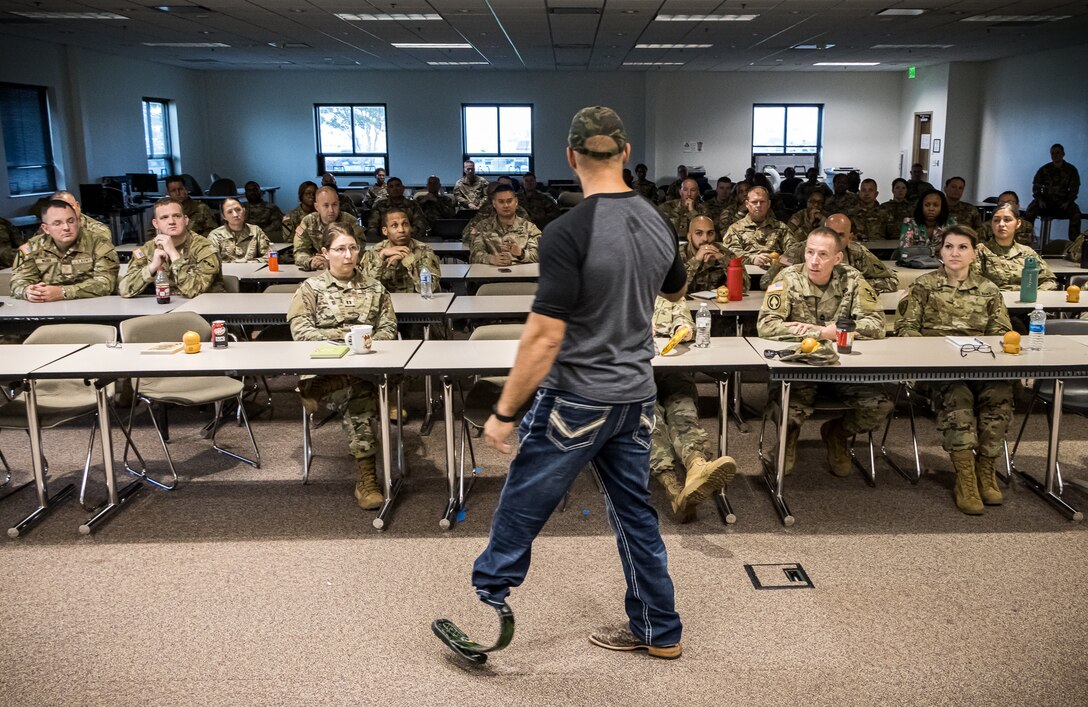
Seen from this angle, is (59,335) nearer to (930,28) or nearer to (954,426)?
(954,426)

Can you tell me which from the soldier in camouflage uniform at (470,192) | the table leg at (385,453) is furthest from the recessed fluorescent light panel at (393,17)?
the table leg at (385,453)

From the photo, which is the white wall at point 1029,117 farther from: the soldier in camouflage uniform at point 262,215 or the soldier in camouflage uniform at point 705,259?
the soldier in camouflage uniform at point 262,215

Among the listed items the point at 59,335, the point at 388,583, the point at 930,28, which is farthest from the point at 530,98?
the point at 388,583

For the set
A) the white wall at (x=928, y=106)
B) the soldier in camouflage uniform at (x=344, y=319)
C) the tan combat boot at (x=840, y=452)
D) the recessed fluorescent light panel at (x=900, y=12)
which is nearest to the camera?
the soldier in camouflage uniform at (x=344, y=319)

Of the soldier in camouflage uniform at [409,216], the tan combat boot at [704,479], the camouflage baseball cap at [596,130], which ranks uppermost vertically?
the camouflage baseball cap at [596,130]

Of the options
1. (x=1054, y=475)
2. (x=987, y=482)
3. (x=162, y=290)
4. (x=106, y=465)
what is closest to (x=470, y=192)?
(x=162, y=290)

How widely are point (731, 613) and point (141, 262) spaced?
446 centimetres

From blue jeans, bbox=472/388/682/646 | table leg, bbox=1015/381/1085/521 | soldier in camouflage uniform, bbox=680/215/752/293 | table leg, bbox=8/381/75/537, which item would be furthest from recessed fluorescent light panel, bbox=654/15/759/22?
blue jeans, bbox=472/388/682/646

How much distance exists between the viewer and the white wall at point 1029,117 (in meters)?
14.5

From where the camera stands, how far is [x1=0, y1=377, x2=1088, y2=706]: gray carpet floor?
111 inches

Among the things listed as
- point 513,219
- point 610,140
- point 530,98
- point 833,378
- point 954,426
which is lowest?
point 954,426

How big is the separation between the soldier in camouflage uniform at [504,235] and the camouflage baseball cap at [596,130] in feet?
15.8

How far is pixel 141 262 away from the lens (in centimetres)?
586

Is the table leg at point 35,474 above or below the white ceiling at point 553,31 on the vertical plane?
below
